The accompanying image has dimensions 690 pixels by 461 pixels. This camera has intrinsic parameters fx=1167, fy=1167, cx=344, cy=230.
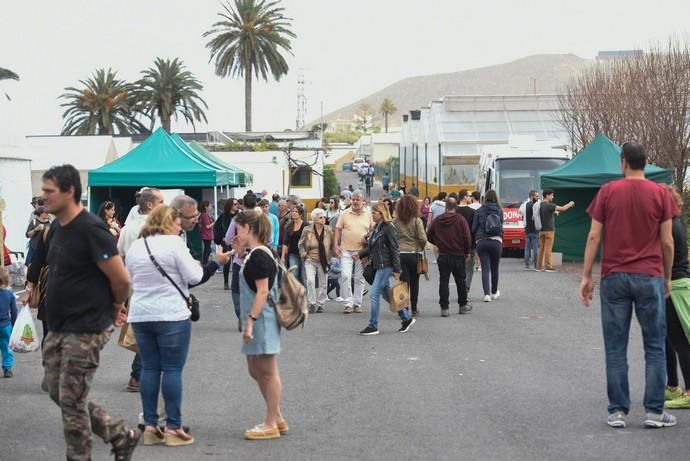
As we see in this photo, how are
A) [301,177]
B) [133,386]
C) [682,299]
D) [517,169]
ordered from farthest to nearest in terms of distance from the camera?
[301,177]
[517,169]
[133,386]
[682,299]

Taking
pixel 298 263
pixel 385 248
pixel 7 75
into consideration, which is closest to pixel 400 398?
pixel 385 248

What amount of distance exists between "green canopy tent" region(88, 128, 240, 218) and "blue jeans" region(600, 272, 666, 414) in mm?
17683

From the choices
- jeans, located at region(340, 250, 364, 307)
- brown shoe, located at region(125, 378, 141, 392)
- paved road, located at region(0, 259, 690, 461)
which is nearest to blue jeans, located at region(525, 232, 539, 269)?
jeans, located at region(340, 250, 364, 307)

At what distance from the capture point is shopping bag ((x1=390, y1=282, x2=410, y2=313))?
14.5m

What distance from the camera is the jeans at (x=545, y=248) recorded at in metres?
→ 25.8

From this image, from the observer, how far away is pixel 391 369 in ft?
38.0

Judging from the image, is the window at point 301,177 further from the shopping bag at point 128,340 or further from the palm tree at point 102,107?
the shopping bag at point 128,340

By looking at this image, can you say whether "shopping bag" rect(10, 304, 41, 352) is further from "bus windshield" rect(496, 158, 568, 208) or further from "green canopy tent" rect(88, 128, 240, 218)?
"bus windshield" rect(496, 158, 568, 208)

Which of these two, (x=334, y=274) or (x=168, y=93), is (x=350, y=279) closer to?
(x=334, y=274)

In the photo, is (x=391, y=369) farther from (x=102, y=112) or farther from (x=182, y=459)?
(x=102, y=112)

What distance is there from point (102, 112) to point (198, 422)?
61341mm

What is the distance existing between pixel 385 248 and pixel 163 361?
697 centimetres

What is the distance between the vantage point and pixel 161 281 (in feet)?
25.7

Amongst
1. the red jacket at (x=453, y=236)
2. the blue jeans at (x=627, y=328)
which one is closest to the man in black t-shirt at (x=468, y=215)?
the red jacket at (x=453, y=236)
